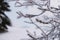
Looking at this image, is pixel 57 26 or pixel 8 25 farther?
pixel 8 25

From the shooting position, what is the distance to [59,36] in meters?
0.88

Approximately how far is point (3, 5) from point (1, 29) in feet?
1.38

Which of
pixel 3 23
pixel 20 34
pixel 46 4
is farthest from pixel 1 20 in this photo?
pixel 46 4

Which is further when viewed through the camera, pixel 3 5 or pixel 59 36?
pixel 3 5

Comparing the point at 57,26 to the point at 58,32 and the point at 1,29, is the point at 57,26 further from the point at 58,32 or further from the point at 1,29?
the point at 1,29

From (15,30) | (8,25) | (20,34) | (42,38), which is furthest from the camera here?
(8,25)

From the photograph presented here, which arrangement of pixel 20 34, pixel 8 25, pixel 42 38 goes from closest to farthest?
pixel 42 38, pixel 20 34, pixel 8 25

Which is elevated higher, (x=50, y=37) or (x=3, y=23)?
(x=3, y=23)

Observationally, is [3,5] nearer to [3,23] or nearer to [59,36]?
[3,23]

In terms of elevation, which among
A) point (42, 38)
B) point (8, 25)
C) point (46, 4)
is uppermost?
point (8, 25)

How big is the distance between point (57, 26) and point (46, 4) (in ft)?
0.43

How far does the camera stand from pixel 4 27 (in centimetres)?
322

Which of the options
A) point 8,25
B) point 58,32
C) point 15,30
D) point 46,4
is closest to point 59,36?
point 58,32

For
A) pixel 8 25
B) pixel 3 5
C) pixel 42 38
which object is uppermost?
pixel 3 5
